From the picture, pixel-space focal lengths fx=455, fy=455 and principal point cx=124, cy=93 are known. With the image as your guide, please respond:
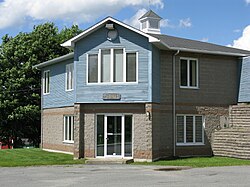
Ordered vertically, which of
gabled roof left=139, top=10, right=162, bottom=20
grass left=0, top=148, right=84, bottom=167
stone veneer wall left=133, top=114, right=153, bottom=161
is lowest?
grass left=0, top=148, right=84, bottom=167

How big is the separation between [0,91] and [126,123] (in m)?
21.8

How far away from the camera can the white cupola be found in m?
30.8

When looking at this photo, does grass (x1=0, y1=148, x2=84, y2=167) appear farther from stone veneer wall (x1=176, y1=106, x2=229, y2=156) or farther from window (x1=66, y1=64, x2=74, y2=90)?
stone veneer wall (x1=176, y1=106, x2=229, y2=156)

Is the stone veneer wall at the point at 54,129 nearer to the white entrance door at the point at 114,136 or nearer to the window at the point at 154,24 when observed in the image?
the white entrance door at the point at 114,136

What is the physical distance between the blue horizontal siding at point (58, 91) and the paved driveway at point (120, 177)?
8953 millimetres

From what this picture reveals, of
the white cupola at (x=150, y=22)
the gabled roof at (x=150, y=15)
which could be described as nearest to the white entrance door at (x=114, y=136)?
the white cupola at (x=150, y=22)

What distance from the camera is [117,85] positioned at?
944 inches

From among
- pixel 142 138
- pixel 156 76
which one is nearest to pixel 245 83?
pixel 156 76

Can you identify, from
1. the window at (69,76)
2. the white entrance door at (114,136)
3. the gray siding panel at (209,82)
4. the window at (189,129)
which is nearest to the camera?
the white entrance door at (114,136)

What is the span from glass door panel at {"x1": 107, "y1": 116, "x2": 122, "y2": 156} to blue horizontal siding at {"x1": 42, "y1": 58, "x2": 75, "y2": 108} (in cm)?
445

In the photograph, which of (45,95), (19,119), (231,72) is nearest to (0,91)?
(19,119)

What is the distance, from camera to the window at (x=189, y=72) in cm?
2598

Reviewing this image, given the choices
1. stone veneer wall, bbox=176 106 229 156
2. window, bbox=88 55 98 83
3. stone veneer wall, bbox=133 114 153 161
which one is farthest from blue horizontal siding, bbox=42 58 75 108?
stone veneer wall, bbox=176 106 229 156

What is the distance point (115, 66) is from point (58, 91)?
23.9ft
